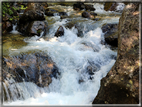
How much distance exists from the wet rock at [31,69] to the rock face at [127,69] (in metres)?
2.80

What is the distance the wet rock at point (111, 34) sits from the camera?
753cm

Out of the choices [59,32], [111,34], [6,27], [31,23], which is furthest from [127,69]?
[6,27]

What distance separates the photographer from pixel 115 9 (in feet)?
47.6

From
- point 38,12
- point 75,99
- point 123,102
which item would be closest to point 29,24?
point 38,12

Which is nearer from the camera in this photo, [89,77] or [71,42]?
[89,77]

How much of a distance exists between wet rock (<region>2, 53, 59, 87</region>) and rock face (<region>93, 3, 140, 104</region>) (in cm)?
280

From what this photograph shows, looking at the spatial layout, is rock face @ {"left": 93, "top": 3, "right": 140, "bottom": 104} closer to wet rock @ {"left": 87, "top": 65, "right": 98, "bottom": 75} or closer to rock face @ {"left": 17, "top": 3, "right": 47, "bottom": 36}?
wet rock @ {"left": 87, "top": 65, "right": 98, "bottom": 75}

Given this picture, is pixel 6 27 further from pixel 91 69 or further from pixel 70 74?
pixel 91 69

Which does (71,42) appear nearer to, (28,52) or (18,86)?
(28,52)

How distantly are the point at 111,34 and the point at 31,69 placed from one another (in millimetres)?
5809

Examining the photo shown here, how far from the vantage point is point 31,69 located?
492 centimetres

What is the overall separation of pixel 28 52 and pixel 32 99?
7.14ft

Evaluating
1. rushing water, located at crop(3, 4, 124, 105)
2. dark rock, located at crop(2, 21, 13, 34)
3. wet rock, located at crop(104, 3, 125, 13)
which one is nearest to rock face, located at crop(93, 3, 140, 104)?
rushing water, located at crop(3, 4, 124, 105)

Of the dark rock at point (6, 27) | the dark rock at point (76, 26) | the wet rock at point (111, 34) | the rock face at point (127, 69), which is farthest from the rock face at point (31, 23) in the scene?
the rock face at point (127, 69)
